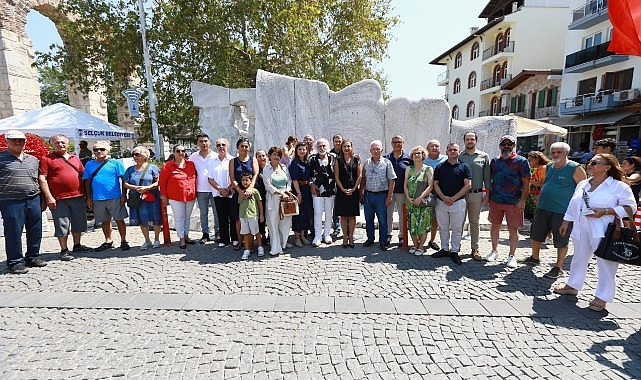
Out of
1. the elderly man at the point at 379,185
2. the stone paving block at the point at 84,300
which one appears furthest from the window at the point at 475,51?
the stone paving block at the point at 84,300

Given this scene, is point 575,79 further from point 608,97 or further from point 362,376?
point 362,376

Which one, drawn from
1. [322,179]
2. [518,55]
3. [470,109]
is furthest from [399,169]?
[470,109]

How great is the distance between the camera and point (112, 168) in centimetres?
539

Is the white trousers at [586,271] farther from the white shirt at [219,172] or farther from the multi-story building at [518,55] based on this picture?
the multi-story building at [518,55]

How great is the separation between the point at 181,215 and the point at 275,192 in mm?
1773

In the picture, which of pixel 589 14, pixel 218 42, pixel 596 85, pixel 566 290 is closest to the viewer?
pixel 566 290

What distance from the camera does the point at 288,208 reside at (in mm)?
5133

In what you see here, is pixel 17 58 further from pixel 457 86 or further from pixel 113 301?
pixel 457 86

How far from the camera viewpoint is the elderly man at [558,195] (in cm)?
426

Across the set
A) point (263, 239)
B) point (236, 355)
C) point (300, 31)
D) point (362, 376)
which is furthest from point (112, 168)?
point (300, 31)

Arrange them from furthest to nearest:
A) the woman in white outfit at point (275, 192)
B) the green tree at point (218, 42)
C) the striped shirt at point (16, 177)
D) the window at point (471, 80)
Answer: the window at point (471, 80) < the green tree at point (218, 42) < the woman in white outfit at point (275, 192) < the striped shirt at point (16, 177)

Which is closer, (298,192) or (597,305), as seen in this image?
(597,305)

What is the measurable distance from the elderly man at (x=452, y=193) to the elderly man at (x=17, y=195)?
5.73 metres

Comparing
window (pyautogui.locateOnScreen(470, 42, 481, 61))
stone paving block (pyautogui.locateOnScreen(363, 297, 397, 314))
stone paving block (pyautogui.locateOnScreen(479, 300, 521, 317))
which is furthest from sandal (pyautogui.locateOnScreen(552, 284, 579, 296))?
window (pyautogui.locateOnScreen(470, 42, 481, 61))
